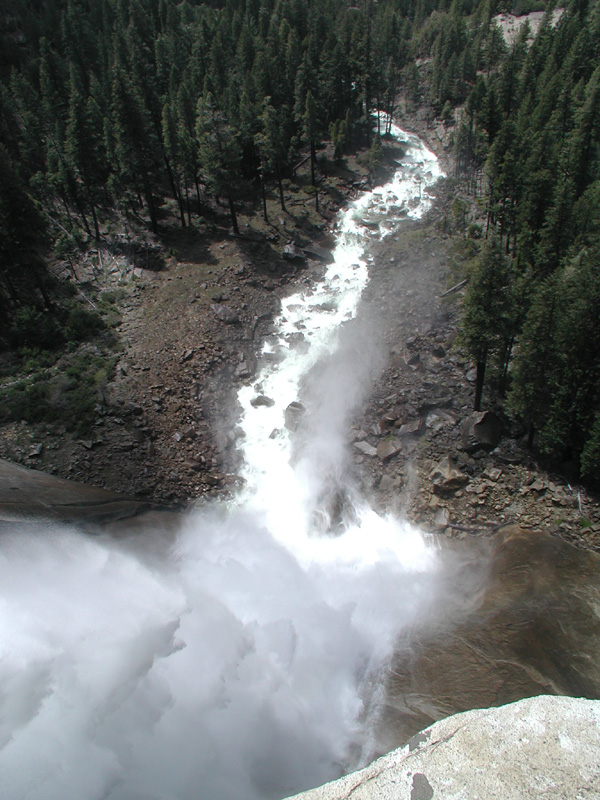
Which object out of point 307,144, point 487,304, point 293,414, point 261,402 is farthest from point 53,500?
point 307,144

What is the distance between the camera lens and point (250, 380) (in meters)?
32.2

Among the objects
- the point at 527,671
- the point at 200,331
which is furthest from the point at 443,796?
the point at 200,331

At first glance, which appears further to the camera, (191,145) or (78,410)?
(191,145)

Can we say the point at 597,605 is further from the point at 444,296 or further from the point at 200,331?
the point at 200,331

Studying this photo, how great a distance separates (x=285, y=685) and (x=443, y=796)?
27.8ft

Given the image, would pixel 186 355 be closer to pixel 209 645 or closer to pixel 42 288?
pixel 42 288

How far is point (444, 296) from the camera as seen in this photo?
36.1m

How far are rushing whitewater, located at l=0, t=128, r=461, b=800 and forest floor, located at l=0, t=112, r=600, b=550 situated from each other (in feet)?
9.48

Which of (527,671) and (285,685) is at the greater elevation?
(527,671)

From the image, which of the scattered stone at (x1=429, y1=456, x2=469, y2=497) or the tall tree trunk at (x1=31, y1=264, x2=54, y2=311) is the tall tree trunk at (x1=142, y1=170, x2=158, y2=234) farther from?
the scattered stone at (x1=429, y1=456, x2=469, y2=497)

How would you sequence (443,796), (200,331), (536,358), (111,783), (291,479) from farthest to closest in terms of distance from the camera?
(200,331) < (291,479) < (536,358) < (111,783) < (443,796)

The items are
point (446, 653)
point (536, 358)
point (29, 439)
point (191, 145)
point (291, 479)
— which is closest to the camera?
point (446, 653)

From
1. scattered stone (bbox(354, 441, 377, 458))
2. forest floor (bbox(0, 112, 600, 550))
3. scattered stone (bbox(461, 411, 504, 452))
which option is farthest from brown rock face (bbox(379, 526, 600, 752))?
scattered stone (bbox(354, 441, 377, 458))

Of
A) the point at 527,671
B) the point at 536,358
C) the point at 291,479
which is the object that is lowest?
the point at 291,479
